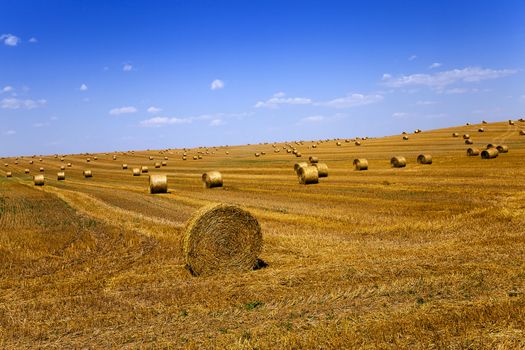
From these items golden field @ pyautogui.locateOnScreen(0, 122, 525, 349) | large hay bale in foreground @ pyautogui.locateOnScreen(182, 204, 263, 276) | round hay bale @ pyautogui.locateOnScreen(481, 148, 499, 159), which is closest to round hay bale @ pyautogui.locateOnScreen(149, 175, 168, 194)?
golden field @ pyautogui.locateOnScreen(0, 122, 525, 349)

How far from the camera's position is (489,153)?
38281 millimetres

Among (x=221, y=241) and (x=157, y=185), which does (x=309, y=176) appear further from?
(x=221, y=241)

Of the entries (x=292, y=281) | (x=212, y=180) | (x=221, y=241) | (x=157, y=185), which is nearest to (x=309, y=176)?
(x=212, y=180)

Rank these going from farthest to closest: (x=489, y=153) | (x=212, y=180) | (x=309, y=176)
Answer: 1. (x=489, y=153)
2. (x=212, y=180)
3. (x=309, y=176)

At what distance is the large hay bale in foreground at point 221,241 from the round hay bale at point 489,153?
106 feet

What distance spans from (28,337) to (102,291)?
262cm

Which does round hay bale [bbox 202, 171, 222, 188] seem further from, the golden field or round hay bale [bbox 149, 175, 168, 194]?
the golden field

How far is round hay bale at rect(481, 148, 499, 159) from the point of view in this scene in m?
38.3

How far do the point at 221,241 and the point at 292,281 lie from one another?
280 centimetres

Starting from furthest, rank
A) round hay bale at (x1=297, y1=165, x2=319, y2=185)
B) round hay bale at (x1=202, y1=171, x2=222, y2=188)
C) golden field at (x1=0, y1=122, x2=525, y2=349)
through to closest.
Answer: round hay bale at (x1=202, y1=171, x2=222, y2=188) → round hay bale at (x1=297, y1=165, x2=319, y2=185) → golden field at (x1=0, y1=122, x2=525, y2=349)

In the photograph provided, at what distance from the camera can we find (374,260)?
1140 centimetres

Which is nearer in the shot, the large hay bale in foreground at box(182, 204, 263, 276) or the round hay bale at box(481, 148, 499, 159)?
the large hay bale in foreground at box(182, 204, 263, 276)

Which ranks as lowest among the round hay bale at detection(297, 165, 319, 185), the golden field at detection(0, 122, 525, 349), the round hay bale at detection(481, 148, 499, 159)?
the golden field at detection(0, 122, 525, 349)

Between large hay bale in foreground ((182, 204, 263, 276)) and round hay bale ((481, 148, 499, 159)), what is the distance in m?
32.2
